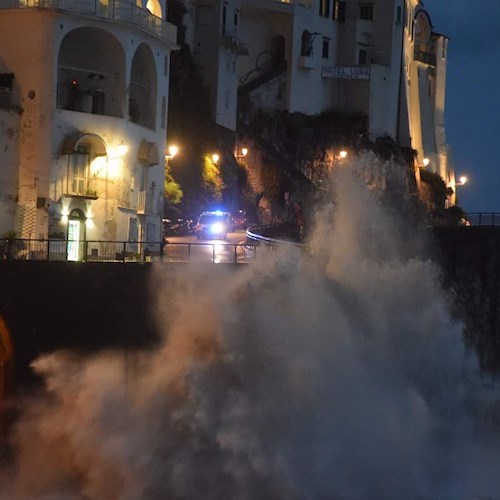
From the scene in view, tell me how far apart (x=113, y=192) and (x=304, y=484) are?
62.6 ft

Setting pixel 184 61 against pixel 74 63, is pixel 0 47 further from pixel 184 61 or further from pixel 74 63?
pixel 184 61

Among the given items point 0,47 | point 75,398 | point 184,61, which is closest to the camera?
point 75,398

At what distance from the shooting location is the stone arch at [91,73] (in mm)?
49625

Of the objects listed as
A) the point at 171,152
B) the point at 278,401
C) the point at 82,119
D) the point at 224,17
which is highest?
the point at 224,17

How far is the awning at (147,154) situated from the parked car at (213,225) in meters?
6.91

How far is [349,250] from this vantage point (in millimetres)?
43094

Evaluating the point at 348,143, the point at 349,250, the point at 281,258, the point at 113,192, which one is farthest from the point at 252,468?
the point at 348,143

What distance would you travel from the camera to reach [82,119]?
47531 mm

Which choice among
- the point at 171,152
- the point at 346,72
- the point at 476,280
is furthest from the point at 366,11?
the point at 476,280

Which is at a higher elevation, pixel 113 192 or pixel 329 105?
pixel 329 105

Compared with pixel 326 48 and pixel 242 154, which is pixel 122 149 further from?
pixel 326 48

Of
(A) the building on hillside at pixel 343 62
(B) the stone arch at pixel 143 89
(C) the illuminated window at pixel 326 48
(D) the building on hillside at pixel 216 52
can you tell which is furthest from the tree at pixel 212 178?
(C) the illuminated window at pixel 326 48

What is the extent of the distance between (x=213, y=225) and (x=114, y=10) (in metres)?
12.8

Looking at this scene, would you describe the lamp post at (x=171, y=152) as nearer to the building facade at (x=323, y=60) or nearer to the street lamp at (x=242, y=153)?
the building facade at (x=323, y=60)
